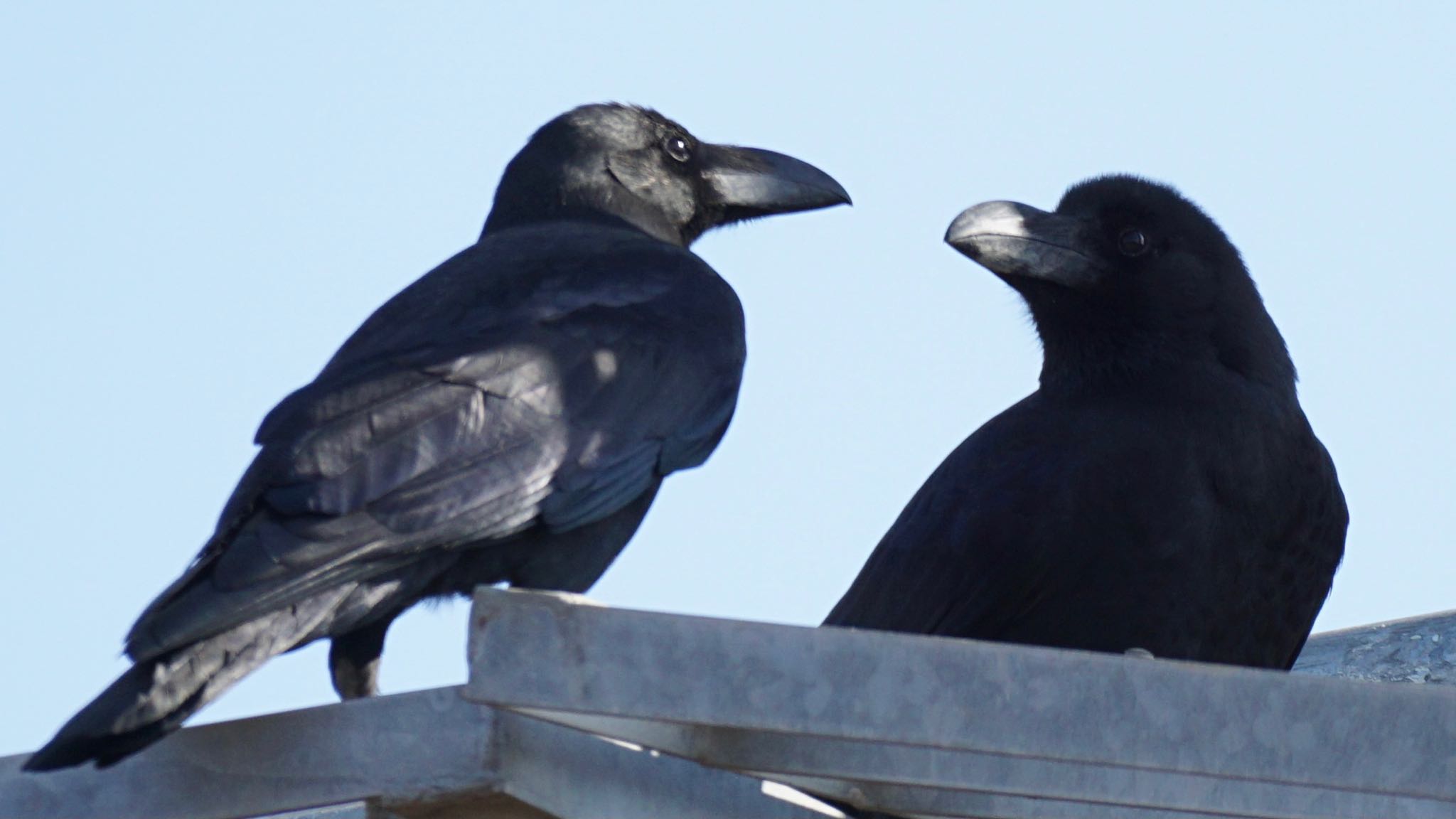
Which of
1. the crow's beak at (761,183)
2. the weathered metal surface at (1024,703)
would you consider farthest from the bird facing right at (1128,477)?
the weathered metal surface at (1024,703)

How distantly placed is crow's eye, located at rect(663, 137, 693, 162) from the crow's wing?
2.57 ft

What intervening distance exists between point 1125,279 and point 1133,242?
12 cm

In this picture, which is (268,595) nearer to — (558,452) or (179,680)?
(179,680)

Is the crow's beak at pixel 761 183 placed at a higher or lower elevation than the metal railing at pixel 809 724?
higher

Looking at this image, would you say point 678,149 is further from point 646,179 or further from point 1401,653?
point 1401,653

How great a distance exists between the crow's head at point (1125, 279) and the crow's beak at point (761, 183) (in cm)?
68

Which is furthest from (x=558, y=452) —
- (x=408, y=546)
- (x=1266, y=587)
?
(x=1266, y=587)

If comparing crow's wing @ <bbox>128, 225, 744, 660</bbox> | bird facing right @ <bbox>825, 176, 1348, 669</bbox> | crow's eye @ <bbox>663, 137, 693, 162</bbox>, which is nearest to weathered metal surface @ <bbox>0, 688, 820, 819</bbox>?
crow's wing @ <bbox>128, 225, 744, 660</bbox>

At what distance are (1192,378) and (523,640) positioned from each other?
344 cm

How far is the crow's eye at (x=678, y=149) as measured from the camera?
6.35 m

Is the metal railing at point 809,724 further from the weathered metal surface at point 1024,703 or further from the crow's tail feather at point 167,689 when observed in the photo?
the crow's tail feather at point 167,689

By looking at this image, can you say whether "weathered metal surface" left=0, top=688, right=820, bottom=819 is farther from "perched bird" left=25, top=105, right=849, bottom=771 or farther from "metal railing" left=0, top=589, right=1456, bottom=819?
"perched bird" left=25, top=105, right=849, bottom=771

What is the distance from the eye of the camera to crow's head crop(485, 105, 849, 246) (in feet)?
20.2

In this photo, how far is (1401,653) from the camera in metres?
5.21
